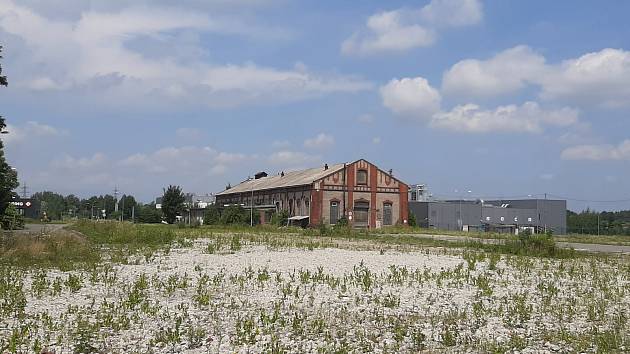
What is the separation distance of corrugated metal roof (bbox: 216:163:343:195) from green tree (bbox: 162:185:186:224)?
9631 millimetres

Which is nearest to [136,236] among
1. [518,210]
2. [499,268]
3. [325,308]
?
[499,268]

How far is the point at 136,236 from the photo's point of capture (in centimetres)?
2861

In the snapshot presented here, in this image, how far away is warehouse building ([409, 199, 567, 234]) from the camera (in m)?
83.2

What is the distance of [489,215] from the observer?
87.2 meters

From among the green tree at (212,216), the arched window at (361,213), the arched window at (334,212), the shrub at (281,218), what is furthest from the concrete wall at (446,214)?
the green tree at (212,216)

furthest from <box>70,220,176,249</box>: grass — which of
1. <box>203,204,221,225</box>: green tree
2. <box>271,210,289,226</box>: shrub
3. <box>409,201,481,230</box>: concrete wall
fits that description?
<box>409,201,481,230</box>: concrete wall

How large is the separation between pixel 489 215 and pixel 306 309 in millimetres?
80192

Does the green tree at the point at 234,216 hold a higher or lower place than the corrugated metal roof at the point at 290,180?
lower

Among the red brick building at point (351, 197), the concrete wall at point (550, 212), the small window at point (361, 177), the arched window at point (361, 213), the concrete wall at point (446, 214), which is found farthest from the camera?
the concrete wall at point (550, 212)

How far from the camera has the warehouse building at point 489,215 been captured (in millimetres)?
83188

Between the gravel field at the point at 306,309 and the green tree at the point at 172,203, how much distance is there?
61.6 meters

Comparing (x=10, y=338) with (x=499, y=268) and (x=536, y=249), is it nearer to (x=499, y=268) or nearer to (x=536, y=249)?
(x=499, y=268)

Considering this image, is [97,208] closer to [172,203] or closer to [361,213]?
[172,203]

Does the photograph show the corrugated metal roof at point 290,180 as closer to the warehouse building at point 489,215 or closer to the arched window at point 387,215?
the arched window at point 387,215
